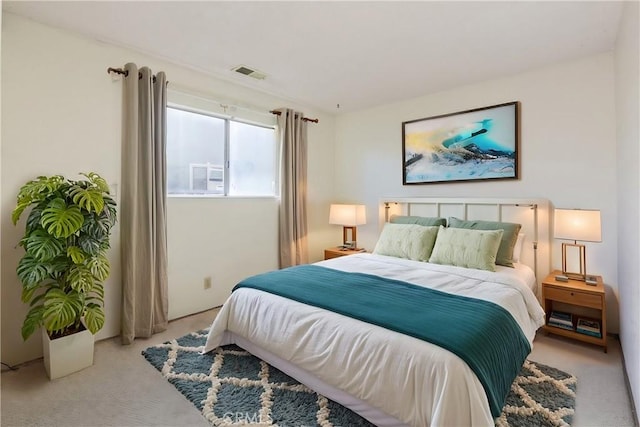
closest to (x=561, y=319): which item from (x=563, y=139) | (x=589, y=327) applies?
(x=589, y=327)

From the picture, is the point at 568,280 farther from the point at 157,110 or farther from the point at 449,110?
the point at 157,110

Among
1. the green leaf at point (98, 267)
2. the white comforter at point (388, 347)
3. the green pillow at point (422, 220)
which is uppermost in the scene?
the green pillow at point (422, 220)

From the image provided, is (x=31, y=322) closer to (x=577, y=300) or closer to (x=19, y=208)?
(x=19, y=208)

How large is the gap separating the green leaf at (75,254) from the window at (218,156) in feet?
3.52

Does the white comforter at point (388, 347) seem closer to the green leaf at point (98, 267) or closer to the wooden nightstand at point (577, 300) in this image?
the wooden nightstand at point (577, 300)

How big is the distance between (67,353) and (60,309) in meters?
0.35

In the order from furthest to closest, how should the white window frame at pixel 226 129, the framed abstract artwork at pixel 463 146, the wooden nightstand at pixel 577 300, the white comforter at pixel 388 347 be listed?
the framed abstract artwork at pixel 463 146, the white window frame at pixel 226 129, the wooden nightstand at pixel 577 300, the white comforter at pixel 388 347

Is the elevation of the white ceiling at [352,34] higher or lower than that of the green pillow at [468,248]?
higher

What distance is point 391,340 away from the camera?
1.53 metres

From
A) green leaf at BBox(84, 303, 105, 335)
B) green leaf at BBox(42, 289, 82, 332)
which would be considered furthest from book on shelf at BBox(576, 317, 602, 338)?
green leaf at BBox(42, 289, 82, 332)

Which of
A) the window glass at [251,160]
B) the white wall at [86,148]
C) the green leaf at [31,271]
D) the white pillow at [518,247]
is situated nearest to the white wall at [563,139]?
the white pillow at [518,247]

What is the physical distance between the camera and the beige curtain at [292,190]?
3850 millimetres

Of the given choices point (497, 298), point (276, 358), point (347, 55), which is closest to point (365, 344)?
point (276, 358)

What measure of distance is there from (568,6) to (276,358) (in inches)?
118
